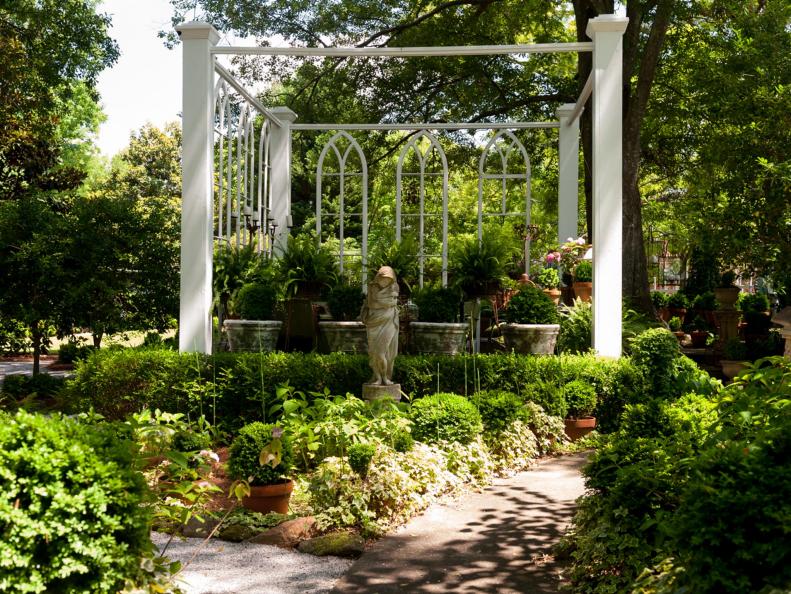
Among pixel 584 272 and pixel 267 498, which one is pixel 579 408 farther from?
pixel 267 498

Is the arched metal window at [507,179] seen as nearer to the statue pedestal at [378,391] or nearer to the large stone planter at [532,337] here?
the large stone planter at [532,337]

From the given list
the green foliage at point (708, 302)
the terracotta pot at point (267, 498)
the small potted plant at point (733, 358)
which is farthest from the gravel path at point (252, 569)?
the green foliage at point (708, 302)

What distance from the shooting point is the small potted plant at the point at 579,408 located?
7.54m

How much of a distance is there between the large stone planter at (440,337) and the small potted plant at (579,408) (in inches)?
50.3

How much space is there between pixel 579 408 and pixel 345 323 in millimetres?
2539

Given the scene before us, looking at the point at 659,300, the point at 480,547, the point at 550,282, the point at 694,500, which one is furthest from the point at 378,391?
the point at 659,300

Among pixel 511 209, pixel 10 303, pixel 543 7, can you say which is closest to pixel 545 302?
pixel 10 303

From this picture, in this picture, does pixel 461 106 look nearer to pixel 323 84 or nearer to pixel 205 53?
pixel 323 84

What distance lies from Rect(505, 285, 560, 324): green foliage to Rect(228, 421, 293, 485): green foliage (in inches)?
141

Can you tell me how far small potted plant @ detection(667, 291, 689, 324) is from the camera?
64.5 ft

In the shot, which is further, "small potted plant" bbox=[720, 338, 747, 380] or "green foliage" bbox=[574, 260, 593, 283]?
"small potted plant" bbox=[720, 338, 747, 380]

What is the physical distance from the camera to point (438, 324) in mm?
8250

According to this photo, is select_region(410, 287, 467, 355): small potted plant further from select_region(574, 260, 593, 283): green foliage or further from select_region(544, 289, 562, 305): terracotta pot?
select_region(574, 260, 593, 283): green foliage

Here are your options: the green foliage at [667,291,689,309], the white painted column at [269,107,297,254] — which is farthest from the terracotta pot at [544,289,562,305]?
the green foliage at [667,291,689,309]
